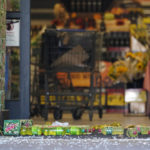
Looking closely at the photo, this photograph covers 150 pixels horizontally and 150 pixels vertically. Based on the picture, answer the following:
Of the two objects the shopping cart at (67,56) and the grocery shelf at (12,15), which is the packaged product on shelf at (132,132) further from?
the shopping cart at (67,56)

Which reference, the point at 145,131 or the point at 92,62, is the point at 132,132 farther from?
the point at 92,62

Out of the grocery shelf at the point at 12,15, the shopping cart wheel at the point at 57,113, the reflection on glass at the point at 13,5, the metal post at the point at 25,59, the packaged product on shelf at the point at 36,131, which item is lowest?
the shopping cart wheel at the point at 57,113

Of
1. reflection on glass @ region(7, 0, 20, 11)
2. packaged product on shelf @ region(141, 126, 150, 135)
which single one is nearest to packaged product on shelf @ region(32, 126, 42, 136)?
packaged product on shelf @ region(141, 126, 150, 135)

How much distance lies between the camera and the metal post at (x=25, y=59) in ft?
14.6

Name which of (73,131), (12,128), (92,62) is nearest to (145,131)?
(73,131)

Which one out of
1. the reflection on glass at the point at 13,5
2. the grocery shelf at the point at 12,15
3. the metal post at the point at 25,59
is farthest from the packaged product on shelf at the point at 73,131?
the reflection on glass at the point at 13,5

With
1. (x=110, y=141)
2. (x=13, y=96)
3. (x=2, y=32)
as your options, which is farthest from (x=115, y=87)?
(x=110, y=141)

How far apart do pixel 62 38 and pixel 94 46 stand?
415 mm

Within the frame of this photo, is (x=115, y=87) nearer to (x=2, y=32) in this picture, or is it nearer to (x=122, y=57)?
(x=122, y=57)

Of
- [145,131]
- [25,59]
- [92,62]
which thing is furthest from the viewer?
[92,62]

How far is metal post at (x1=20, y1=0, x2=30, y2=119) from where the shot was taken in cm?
446

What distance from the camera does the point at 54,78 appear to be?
671 centimetres

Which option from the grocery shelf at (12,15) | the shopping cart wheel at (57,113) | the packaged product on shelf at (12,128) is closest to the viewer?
the packaged product on shelf at (12,128)

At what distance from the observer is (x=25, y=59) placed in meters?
4.50
